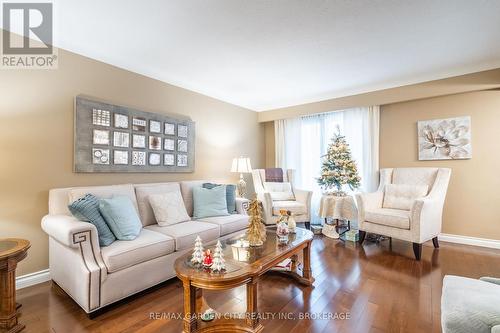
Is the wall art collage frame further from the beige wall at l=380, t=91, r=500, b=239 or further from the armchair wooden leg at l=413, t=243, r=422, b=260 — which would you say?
the beige wall at l=380, t=91, r=500, b=239

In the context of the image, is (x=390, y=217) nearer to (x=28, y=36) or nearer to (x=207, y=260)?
(x=207, y=260)

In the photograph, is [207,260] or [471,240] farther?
[471,240]

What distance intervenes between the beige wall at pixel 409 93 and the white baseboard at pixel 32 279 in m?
4.31

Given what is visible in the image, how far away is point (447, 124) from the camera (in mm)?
3457

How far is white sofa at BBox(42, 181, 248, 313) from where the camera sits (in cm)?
173

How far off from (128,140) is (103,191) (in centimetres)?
79

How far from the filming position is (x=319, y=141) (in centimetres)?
462

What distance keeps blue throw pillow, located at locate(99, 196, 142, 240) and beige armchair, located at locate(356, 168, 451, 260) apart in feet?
9.34

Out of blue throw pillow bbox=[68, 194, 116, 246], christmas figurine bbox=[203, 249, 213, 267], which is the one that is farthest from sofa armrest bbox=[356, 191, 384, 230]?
blue throw pillow bbox=[68, 194, 116, 246]

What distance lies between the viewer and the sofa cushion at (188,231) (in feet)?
7.55

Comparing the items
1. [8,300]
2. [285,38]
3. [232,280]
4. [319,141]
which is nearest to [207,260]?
[232,280]

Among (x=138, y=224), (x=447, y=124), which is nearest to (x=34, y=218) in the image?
(x=138, y=224)

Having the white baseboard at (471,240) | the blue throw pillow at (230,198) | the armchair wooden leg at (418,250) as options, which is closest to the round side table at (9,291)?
the blue throw pillow at (230,198)

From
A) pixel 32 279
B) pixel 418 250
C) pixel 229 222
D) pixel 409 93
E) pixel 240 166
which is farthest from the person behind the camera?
pixel 240 166
